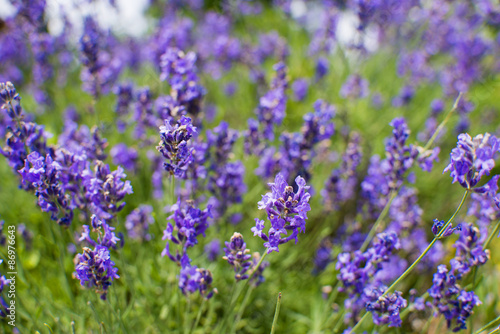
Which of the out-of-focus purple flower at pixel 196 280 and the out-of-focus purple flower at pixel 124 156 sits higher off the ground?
the out-of-focus purple flower at pixel 124 156

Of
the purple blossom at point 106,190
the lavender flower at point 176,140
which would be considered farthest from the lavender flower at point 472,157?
the purple blossom at point 106,190

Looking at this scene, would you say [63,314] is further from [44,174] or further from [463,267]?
[463,267]

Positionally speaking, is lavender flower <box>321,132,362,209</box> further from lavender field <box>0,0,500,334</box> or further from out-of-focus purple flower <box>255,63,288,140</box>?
out-of-focus purple flower <box>255,63,288,140</box>

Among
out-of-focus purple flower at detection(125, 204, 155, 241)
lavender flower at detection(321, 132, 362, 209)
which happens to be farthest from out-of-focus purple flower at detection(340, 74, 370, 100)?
out-of-focus purple flower at detection(125, 204, 155, 241)

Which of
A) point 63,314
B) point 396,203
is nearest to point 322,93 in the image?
point 396,203

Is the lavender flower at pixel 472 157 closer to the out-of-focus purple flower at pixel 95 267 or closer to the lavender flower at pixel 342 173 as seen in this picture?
the lavender flower at pixel 342 173

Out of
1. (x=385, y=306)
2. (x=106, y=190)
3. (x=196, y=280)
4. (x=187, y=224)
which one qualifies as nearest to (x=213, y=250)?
(x=196, y=280)

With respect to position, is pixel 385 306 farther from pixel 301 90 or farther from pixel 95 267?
pixel 301 90
